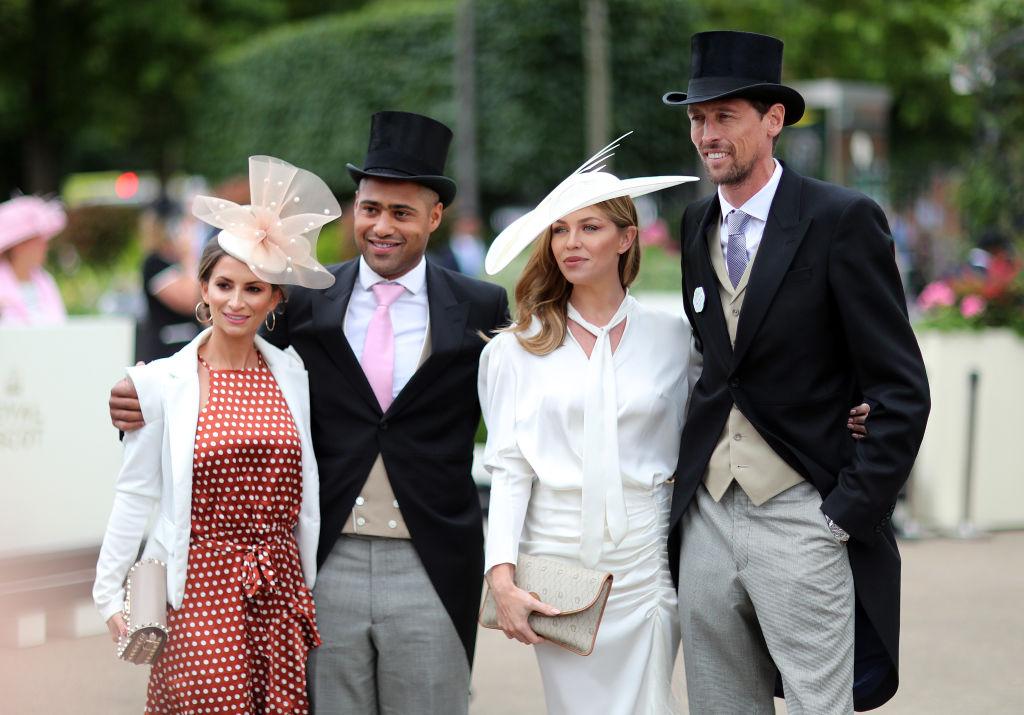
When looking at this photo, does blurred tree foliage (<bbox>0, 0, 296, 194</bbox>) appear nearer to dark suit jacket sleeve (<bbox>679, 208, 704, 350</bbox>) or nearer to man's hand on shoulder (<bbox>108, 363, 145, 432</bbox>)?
man's hand on shoulder (<bbox>108, 363, 145, 432</bbox>)

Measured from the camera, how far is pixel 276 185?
12.1 feet

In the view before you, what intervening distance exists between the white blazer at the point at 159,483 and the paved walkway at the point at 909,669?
1351 millimetres

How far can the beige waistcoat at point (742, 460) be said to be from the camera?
333cm

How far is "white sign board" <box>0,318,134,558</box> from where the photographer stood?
652cm

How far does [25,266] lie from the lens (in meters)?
7.88

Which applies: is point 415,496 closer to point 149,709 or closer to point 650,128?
point 149,709

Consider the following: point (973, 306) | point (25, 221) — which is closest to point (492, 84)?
point (973, 306)

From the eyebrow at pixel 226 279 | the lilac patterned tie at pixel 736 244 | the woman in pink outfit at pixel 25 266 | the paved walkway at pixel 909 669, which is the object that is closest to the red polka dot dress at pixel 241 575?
the eyebrow at pixel 226 279

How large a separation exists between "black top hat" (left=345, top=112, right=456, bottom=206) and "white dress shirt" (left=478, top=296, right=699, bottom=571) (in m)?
0.55

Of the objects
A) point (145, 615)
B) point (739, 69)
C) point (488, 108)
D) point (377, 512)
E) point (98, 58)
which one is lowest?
point (145, 615)

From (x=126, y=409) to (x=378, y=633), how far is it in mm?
932

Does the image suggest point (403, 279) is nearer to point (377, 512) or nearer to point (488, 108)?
point (377, 512)

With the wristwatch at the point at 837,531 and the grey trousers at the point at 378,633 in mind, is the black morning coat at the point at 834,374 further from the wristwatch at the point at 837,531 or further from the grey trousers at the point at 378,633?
the grey trousers at the point at 378,633

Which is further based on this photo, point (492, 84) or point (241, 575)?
point (492, 84)
